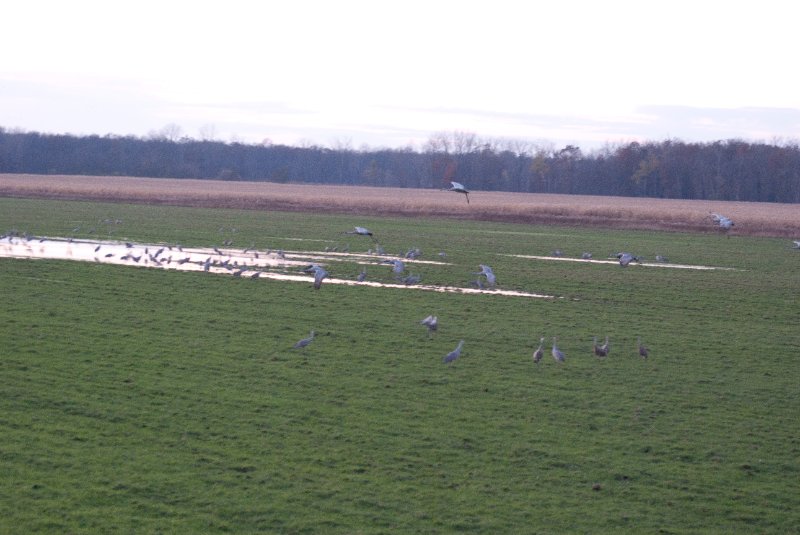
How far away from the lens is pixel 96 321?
16141 millimetres

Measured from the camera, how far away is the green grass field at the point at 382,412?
833 centimetres

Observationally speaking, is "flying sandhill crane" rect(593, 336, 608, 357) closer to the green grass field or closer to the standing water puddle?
the green grass field

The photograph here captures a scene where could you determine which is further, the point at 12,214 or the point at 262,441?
the point at 12,214

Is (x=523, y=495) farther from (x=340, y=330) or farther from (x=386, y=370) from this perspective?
(x=340, y=330)

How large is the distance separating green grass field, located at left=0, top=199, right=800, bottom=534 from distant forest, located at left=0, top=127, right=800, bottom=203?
107 metres

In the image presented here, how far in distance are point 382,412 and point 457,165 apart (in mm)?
136448

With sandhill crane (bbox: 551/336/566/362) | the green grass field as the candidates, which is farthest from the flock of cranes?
the green grass field

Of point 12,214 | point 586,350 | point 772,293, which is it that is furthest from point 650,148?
point 586,350

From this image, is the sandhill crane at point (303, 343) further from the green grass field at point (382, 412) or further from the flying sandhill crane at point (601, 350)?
the flying sandhill crane at point (601, 350)

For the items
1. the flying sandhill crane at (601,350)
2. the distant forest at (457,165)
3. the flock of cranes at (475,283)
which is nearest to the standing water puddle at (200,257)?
the flock of cranes at (475,283)

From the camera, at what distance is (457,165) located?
14612 cm

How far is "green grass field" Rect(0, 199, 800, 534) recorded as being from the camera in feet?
27.3

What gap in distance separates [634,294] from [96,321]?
43.3 ft

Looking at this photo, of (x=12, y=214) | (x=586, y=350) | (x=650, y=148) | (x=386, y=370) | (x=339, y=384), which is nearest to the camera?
(x=339, y=384)
